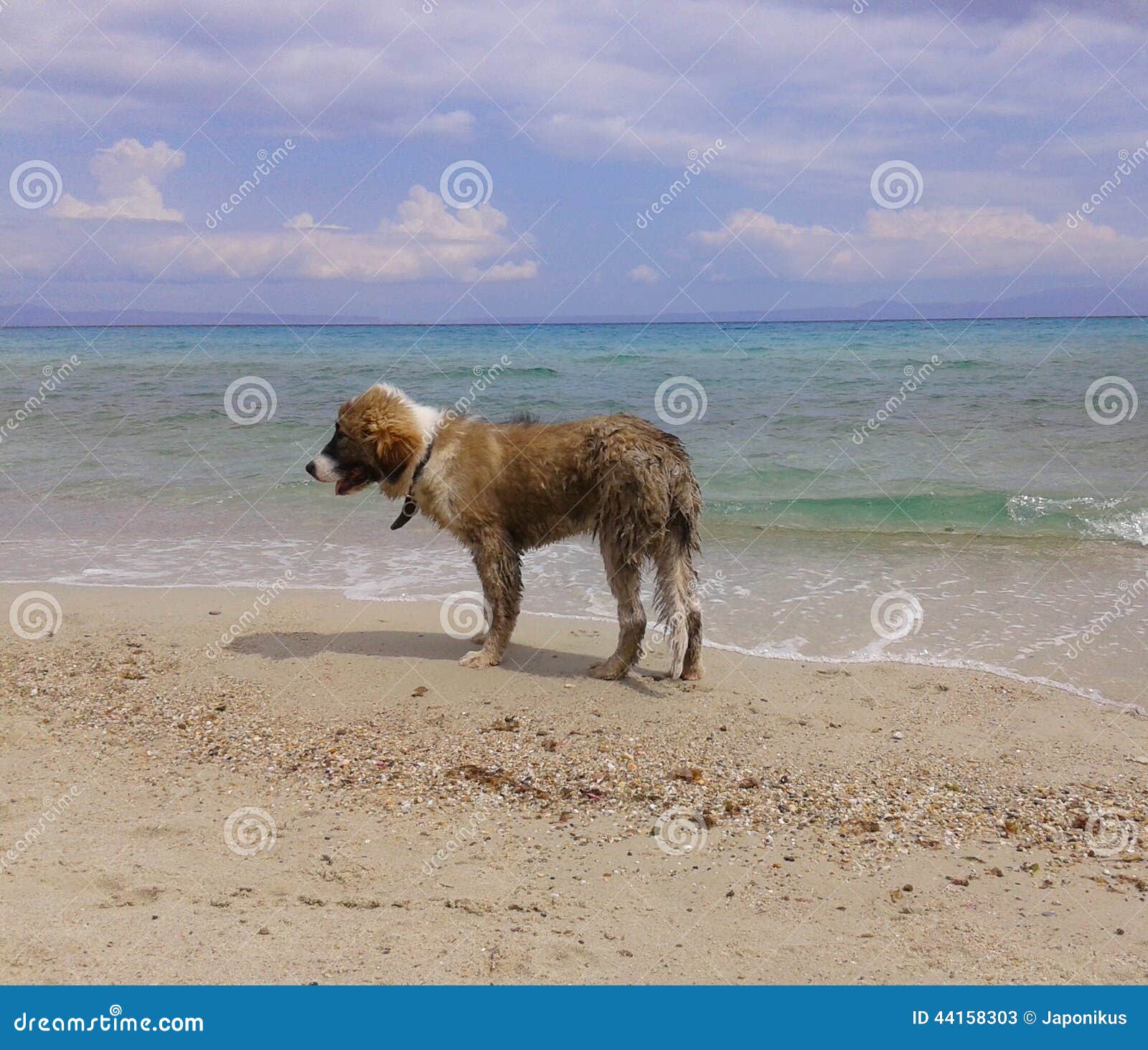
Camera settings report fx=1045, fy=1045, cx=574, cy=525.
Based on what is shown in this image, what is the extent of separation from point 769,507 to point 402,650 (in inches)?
277

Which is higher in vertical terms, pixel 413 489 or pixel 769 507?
pixel 769 507

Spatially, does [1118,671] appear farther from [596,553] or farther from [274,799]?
[274,799]

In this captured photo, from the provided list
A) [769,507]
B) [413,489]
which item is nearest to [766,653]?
[413,489]

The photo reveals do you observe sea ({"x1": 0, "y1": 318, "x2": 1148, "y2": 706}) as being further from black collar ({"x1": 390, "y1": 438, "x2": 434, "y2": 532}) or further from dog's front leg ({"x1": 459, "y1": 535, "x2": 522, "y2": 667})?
black collar ({"x1": 390, "y1": 438, "x2": 434, "y2": 532})

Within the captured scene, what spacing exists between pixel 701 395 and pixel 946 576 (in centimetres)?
1572

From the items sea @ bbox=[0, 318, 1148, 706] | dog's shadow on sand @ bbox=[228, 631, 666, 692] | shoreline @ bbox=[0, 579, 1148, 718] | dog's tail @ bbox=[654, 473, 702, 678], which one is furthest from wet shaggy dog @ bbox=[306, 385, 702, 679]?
sea @ bbox=[0, 318, 1148, 706]

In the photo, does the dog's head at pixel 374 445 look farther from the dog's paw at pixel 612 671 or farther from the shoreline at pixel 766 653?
the dog's paw at pixel 612 671

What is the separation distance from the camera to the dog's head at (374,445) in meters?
7.72

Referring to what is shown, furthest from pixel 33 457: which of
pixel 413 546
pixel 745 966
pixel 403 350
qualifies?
pixel 403 350

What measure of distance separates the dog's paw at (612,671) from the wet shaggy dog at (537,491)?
1 centimetres

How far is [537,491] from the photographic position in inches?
303

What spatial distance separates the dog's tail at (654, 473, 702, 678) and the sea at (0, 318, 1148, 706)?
3.37 feet

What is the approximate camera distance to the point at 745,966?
13.1ft

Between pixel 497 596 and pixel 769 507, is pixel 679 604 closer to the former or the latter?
pixel 497 596
